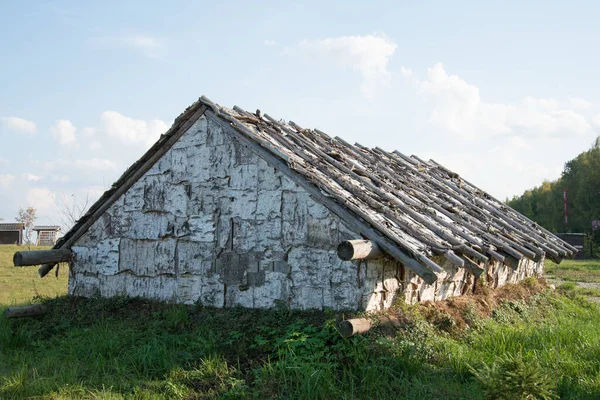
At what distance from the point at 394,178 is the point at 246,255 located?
12.4ft

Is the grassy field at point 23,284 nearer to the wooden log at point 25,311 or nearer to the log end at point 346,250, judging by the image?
the wooden log at point 25,311

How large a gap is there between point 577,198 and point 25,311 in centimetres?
3775

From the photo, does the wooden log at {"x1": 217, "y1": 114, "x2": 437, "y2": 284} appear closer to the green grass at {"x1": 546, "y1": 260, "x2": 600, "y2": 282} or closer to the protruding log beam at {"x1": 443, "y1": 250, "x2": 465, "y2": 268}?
the protruding log beam at {"x1": 443, "y1": 250, "x2": 465, "y2": 268}

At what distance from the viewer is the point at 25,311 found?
9914 mm

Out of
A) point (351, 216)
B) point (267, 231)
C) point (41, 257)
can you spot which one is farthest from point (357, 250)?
point (41, 257)

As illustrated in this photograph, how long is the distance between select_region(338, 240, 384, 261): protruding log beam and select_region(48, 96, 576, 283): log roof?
8.3 inches

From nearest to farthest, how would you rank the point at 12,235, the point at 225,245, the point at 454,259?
the point at 454,259, the point at 225,245, the point at 12,235

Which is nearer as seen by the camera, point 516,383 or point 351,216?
point 516,383

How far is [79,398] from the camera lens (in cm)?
627

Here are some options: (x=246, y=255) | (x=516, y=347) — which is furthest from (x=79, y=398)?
(x=516, y=347)

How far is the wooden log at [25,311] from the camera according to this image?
9.82m

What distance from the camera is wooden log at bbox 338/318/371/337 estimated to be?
21.9 feet

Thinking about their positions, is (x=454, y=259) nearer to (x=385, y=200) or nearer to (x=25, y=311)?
(x=385, y=200)

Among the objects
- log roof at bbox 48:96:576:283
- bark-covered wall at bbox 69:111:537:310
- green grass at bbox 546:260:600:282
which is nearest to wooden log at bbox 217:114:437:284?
A: log roof at bbox 48:96:576:283
